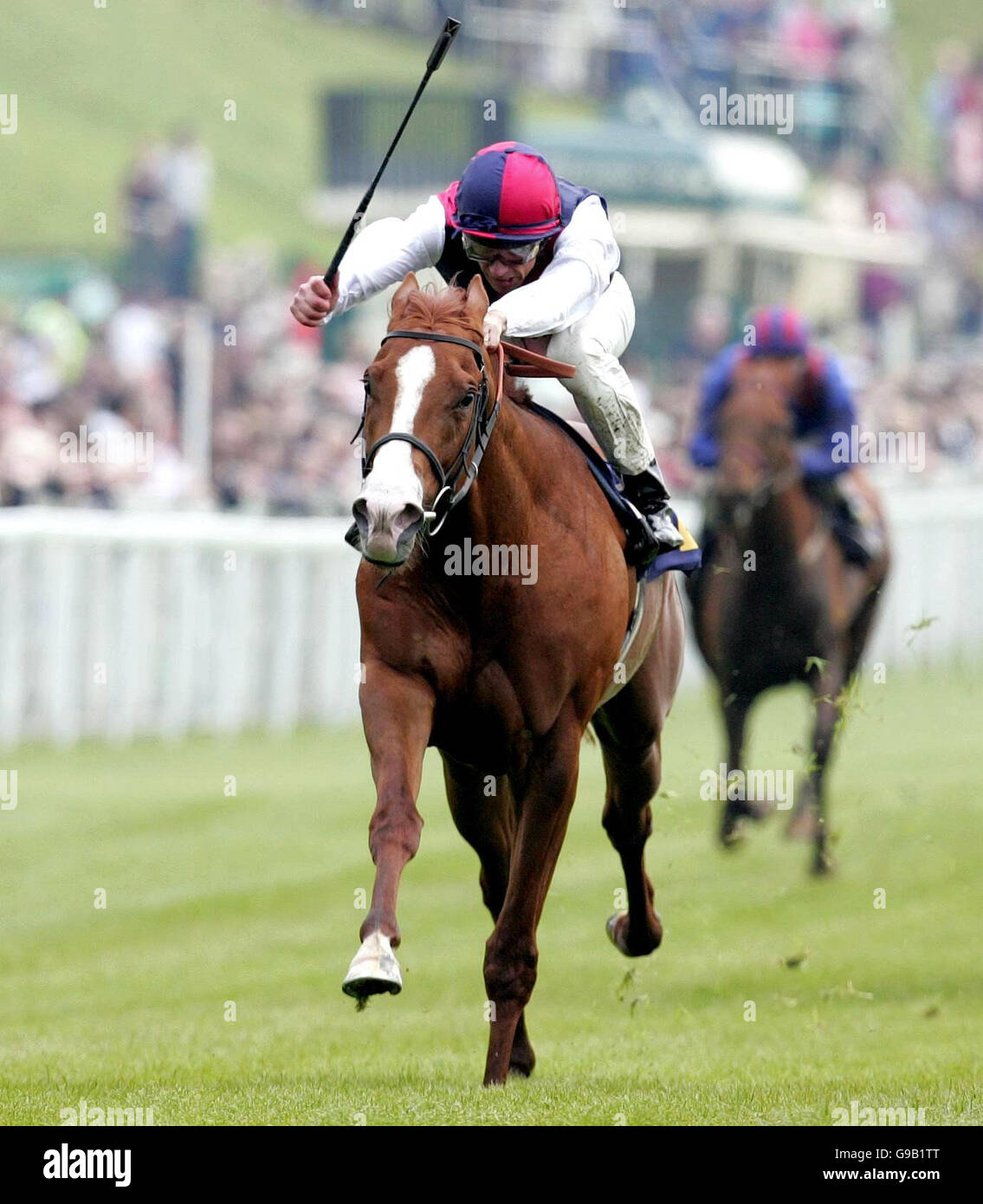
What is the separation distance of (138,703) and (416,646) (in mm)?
8417

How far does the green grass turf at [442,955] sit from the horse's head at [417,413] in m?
1.36

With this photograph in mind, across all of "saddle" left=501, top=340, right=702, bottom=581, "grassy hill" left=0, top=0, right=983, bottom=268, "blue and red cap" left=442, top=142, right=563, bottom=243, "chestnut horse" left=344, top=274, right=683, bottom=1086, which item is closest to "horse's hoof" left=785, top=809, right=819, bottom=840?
"saddle" left=501, top=340, right=702, bottom=581

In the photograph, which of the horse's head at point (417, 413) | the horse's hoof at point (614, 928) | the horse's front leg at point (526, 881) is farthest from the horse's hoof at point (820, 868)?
the horse's head at point (417, 413)

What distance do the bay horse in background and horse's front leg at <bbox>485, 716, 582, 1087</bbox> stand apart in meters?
5.05

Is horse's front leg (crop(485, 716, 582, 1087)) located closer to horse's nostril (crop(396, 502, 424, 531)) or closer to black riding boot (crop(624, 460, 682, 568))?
black riding boot (crop(624, 460, 682, 568))

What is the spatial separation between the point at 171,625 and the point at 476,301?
850 centimetres

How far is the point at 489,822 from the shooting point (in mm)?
6422

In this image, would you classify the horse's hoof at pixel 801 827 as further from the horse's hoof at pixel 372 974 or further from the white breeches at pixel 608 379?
the horse's hoof at pixel 372 974

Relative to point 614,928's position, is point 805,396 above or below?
above

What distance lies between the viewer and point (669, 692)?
7.28m

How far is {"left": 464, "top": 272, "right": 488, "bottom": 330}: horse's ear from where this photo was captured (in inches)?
216

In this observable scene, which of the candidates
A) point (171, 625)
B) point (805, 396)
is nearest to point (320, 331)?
point (171, 625)

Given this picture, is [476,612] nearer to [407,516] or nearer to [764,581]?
[407,516]

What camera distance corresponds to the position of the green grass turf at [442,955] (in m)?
5.97
